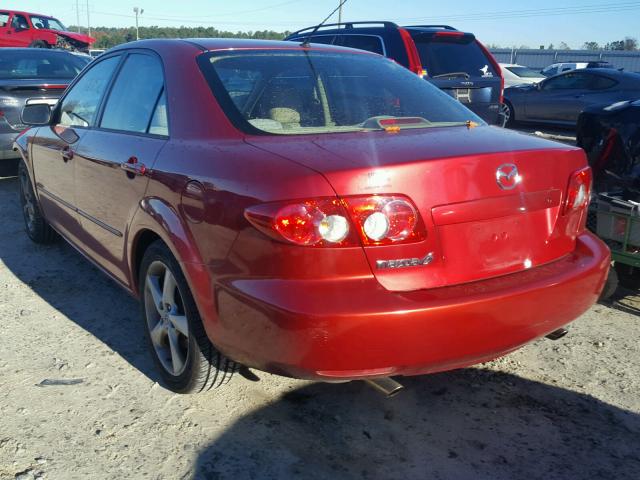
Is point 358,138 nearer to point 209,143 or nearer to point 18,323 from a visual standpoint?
point 209,143

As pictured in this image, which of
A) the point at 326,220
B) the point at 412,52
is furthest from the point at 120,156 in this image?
the point at 412,52

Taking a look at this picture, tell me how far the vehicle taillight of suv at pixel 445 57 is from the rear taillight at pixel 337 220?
560 cm

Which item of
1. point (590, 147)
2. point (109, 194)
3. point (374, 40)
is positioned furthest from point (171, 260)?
point (374, 40)

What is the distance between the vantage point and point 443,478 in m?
2.40

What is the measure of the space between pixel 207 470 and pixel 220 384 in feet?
1.69

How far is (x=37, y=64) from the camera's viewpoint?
8523 mm

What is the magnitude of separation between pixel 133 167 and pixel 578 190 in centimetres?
202

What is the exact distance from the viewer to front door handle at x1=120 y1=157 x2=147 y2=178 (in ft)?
9.62

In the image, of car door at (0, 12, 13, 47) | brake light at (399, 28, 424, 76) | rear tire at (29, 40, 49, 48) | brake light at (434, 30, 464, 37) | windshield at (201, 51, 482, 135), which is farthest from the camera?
car door at (0, 12, 13, 47)

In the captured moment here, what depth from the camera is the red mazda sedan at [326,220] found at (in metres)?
2.16

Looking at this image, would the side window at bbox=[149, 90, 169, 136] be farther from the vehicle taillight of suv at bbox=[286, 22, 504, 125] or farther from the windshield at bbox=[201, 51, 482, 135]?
the vehicle taillight of suv at bbox=[286, 22, 504, 125]

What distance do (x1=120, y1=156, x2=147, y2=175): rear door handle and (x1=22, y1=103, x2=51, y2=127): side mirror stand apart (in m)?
1.73

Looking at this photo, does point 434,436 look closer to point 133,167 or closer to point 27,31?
point 133,167

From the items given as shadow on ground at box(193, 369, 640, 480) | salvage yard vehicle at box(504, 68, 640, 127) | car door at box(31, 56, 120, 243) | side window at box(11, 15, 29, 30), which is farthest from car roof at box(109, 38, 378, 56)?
side window at box(11, 15, 29, 30)
